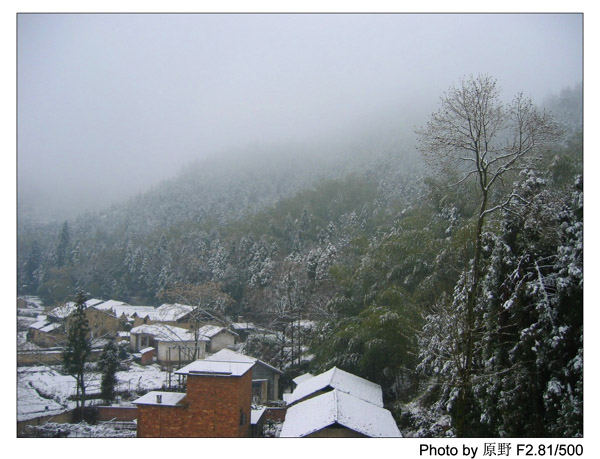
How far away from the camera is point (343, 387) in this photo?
457 inches

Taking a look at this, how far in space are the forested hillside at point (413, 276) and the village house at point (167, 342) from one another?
2438mm

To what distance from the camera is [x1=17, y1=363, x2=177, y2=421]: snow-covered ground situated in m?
18.2

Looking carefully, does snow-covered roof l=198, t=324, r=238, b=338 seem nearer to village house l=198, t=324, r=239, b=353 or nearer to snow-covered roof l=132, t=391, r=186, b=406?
village house l=198, t=324, r=239, b=353

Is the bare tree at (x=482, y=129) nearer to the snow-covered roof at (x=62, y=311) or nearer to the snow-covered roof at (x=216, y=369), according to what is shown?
the snow-covered roof at (x=216, y=369)

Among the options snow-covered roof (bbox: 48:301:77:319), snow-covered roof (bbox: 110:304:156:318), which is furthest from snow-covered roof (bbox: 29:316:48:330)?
snow-covered roof (bbox: 110:304:156:318)

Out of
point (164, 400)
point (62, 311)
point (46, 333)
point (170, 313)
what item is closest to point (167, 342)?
point (170, 313)

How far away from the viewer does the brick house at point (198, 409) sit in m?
9.57

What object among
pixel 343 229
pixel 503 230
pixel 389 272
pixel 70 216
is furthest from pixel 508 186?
pixel 70 216

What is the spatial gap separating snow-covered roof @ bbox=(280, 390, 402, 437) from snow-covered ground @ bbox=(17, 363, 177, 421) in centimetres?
1139

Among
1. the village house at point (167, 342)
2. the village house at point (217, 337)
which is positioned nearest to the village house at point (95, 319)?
the village house at point (167, 342)

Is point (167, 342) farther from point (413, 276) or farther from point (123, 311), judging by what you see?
point (413, 276)

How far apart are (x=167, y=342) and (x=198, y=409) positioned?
17213mm

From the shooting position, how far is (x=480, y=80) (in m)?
7.25
